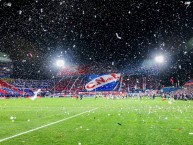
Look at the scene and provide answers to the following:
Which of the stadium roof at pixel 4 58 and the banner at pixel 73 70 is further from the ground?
the stadium roof at pixel 4 58

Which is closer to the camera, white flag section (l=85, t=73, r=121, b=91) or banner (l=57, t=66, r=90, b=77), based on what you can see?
white flag section (l=85, t=73, r=121, b=91)

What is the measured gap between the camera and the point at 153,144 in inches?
312

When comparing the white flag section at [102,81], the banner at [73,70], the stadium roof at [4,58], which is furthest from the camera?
the banner at [73,70]

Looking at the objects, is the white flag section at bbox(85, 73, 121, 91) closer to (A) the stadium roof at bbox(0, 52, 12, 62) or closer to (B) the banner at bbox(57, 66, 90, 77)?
(B) the banner at bbox(57, 66, 90, 77)

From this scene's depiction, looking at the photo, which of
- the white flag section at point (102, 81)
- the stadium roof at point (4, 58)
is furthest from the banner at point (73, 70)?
the stadium roof at point (4, 58)

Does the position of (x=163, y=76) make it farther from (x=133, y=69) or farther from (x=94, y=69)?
(x=94, y=69)

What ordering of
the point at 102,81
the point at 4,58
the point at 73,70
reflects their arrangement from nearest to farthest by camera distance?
the point at 102,81 → the point at 4,58 → the point at 73,70

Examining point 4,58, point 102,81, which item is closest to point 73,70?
point 102,81

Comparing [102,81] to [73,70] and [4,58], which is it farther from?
[4,58]

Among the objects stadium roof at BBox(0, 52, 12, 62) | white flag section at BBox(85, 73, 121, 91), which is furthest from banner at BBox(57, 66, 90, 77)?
stadium roof at BBox(0, 52, 12, 62)

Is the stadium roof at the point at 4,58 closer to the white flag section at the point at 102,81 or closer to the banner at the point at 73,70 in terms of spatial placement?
the banner at the point at 73,70

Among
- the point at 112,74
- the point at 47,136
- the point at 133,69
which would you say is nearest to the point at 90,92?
the point at 112,74

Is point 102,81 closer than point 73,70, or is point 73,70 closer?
point 102,81

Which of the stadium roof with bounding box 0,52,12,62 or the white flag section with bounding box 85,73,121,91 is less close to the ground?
the stadium roof with bounding box 0,52,12,62
